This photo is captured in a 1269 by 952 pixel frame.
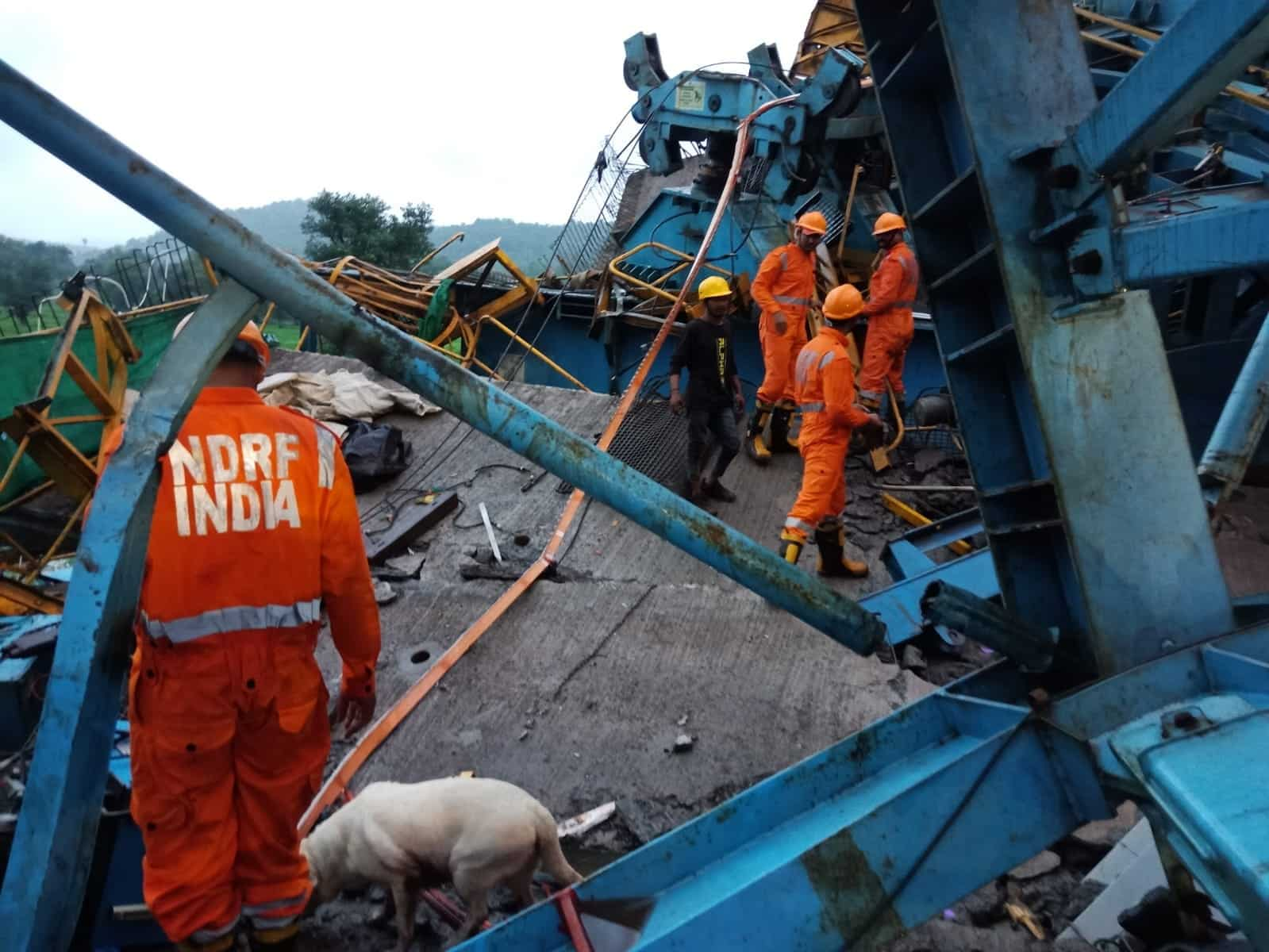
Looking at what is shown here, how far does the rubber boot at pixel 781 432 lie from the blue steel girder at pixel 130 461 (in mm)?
5294

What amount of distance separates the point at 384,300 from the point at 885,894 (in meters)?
8.78

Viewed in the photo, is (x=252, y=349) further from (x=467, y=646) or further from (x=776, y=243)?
(x=776, y=243)

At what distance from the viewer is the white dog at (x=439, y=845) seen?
8.69 ft

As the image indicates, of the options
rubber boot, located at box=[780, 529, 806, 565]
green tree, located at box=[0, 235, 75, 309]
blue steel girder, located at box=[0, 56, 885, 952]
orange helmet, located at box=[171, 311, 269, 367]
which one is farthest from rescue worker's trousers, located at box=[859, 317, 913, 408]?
green tree, located at box=[0, 235, 75, 309]

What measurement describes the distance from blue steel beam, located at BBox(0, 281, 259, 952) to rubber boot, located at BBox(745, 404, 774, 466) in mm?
5588

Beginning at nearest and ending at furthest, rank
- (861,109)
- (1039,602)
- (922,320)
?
(1039,602) < (922,320) < (861,109)

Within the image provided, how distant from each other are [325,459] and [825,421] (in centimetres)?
351

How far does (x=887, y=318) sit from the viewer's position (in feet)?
21.4

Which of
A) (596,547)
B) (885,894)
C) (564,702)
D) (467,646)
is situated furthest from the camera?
(596,547)

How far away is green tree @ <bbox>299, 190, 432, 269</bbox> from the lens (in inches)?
898

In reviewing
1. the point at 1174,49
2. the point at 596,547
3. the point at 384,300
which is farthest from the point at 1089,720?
the point at 384,300

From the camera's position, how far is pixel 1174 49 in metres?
1.49

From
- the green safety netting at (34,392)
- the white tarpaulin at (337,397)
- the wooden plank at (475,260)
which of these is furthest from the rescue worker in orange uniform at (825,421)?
the green safety netting at (34,392)

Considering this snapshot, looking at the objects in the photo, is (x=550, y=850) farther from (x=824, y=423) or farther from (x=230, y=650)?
(x=824, y=423)
